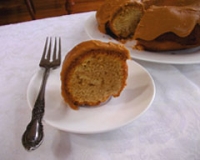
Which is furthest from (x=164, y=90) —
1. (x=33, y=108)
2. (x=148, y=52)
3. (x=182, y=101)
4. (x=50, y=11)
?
(x=50, y=11)

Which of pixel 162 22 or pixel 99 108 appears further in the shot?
pixel 162 22

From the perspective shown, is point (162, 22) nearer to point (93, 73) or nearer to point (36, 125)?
point (93, 73)

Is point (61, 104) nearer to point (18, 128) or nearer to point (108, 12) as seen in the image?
point (18, 128)

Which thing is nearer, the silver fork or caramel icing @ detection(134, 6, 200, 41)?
the silver fork

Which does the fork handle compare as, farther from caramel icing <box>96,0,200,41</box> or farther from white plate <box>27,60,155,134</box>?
caramel icing <box>96,0,200,41</box>

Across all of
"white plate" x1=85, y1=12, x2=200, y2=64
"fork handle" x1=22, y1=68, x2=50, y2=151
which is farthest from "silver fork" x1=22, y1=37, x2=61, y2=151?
"white plate" x1=85, y1=12, x2=200, y2=64

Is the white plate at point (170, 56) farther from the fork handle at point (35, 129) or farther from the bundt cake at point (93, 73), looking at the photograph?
the fork handle at point (35, 129)

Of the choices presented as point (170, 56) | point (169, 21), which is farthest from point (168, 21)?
point (170, 56)
